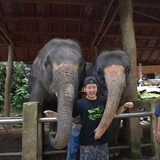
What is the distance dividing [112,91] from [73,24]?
478cm

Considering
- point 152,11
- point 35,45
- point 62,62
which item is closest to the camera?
point 62,62

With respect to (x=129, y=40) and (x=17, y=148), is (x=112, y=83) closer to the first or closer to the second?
(x=129, y=40)

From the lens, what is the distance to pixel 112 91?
2363 mm

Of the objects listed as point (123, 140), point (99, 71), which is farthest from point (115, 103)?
point (123, 140)

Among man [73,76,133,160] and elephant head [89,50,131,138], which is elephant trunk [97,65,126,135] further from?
man [73,76,133,160]

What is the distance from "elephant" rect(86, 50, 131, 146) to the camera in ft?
6.35

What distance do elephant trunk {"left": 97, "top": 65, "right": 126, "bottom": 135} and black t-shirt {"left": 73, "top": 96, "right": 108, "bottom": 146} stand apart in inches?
3.7

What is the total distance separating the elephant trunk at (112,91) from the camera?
74.1 inches

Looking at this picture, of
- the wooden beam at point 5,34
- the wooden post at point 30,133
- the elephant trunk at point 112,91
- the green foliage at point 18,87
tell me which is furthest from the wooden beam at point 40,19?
the green foliage at point 18,87

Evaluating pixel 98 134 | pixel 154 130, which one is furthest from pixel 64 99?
pixel 154 130

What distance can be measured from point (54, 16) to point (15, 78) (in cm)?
747

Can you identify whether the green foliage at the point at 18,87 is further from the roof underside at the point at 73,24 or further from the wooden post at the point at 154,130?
the wooden post at the point at 154,130

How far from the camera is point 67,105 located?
1879 millimetres

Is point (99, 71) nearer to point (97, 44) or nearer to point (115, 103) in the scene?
point (115, 103)
